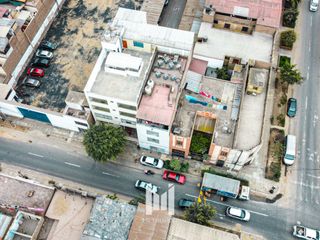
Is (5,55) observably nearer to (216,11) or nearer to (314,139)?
(216,11)

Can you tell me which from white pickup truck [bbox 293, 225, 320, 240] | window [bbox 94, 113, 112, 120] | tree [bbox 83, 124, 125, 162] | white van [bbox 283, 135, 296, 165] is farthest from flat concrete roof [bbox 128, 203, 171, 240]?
white van [bbox 283, 135, 296, 165]

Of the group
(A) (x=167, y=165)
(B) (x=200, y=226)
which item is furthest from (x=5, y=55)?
(B) (x=200, y=226)

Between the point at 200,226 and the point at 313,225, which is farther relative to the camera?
the point at 313,225

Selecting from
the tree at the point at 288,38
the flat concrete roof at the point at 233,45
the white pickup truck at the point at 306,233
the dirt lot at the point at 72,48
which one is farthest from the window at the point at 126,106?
the tree at the point at 288,38

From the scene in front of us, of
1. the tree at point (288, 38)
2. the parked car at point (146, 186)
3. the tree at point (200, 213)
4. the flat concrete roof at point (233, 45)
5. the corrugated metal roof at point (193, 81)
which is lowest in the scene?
the tree at point (200, 213)

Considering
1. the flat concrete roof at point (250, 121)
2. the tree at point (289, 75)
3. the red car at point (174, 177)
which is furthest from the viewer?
the tree at point (289, 75)

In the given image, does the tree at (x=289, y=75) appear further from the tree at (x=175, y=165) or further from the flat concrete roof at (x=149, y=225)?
the flat concrete roof at (x=149, y=225)
